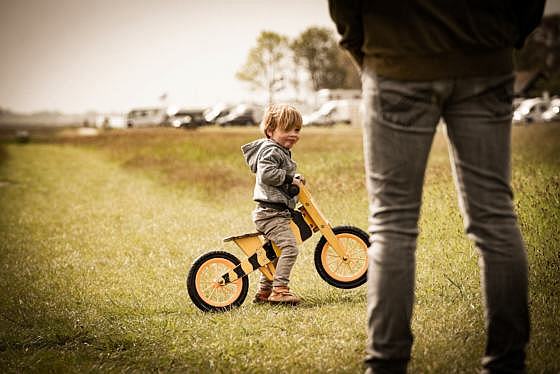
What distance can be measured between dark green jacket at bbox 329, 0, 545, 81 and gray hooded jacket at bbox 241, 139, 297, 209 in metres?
2.08

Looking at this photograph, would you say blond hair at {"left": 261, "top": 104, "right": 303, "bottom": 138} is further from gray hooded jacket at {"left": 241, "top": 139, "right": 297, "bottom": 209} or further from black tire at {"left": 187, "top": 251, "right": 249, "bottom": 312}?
black tire at {"left": 187, "top": 251, "right": 249, "bottom": 312}

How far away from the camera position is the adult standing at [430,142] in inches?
101

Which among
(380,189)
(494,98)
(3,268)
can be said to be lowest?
(3,268)

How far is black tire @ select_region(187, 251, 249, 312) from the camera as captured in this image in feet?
15.8

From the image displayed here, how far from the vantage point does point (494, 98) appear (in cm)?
261

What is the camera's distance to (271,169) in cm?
465

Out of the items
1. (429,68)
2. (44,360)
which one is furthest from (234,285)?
(429,68)

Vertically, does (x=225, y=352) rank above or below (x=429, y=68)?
below

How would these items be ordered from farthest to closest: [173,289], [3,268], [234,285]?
[3,268] < [173,289] < [234,285]

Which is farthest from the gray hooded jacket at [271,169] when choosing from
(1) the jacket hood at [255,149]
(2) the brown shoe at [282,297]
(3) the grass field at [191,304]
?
(3) the grass field at [191,304]

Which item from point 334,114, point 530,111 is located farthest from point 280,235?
point 334,114

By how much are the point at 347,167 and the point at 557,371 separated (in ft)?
37.5

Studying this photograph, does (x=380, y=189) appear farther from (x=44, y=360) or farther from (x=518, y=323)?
(x=44, y=360)

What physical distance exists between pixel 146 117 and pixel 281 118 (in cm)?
6516
